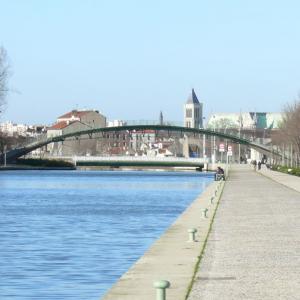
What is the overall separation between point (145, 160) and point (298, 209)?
13285cm

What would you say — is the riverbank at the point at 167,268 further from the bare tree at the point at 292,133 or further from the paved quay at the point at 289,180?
the bare tree at the point at 292,133

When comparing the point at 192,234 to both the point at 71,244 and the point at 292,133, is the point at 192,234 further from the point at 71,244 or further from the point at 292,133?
the point at 292,133

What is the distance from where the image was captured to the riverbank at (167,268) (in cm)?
1903

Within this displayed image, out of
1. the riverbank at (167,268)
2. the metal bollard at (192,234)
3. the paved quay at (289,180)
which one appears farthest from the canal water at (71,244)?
the paved quay at (289,180)

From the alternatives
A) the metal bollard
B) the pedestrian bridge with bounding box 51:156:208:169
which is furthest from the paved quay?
the pedestrian bridge with bounding box 51:156:208:169

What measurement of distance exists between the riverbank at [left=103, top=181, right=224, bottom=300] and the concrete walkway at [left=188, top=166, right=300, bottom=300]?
252 mm

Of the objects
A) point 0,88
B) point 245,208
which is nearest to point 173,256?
point 245,208

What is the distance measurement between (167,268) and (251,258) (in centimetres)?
229

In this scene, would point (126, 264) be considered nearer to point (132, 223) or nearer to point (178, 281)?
point (178, 281)

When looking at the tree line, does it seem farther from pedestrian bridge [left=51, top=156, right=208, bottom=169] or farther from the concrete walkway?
the concrete walkway

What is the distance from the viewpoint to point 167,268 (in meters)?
22.9

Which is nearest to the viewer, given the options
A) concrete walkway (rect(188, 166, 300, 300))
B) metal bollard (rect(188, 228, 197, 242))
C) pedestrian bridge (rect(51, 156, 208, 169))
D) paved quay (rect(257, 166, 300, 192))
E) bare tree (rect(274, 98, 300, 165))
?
concrete walkway (rect(188, 166, 300, 300))

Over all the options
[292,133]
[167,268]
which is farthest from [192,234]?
[292,133]

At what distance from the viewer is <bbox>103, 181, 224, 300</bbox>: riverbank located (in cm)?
1903
